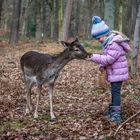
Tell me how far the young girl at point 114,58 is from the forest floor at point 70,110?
53 cm

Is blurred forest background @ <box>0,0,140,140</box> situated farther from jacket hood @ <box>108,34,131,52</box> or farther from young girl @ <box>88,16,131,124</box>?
jacket hood @ <box>108,34,131,52</box>

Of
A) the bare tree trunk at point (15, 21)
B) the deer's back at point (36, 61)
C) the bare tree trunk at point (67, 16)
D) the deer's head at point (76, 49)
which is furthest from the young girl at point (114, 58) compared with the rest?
Answer: the bare tree trunk at point (15, 21)

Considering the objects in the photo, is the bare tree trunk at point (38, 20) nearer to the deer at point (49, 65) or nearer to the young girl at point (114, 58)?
the deer at point (49, 65)

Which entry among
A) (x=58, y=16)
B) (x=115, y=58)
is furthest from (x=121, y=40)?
(x=58, y=16)

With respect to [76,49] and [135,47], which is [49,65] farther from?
[135,47]

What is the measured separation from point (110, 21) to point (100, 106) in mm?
5479

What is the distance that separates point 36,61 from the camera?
10359 millimetres

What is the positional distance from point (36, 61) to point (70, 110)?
4.95 feet

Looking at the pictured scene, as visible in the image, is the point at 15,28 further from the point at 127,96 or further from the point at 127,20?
the point at 127,96

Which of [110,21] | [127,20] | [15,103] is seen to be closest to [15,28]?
[127,20]

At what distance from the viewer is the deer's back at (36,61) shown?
10.0m

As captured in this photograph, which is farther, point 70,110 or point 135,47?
point 135,47

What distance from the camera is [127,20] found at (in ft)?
133

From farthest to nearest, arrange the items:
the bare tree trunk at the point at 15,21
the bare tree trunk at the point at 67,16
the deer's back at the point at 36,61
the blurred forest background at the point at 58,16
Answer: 1. the bare tree trunk at the point at 15,21
2. the blurred forest background at the point at 58,16
3. the bare tree trunk at the point at 67,16
4. the deer's back at the point at 36,61
